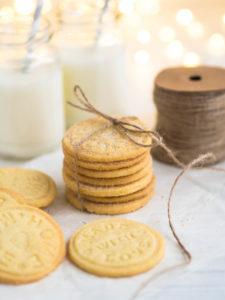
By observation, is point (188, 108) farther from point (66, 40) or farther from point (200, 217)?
point (66, 40)

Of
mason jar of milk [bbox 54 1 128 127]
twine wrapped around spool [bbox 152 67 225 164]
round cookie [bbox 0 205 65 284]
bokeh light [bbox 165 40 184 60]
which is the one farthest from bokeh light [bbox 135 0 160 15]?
round cookie [bbox 0 205 65 284]

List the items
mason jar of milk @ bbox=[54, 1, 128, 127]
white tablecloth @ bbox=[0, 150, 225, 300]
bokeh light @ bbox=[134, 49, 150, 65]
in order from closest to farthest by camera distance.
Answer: white tablecloth @ bbox=[0, 150, 225, 300]
mason jar of milk @ bbox=[54, 1, 128, 127]
bokeh light @ bbox=[134, 49, 150, 65]

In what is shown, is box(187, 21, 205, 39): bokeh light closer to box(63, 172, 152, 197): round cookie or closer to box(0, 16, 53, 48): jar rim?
box(0, 16, 53, 48): jar rim

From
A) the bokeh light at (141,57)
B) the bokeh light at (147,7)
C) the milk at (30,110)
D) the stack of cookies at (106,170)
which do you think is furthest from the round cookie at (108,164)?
the bokeh light at (147,7)

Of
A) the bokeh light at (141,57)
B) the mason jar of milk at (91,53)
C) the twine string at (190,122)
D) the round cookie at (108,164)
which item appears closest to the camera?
the round cookie at (108,164)

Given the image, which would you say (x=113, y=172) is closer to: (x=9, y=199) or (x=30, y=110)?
(x=9, y=199)

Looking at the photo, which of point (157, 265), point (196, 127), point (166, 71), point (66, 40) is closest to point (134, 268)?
point (157, 265)

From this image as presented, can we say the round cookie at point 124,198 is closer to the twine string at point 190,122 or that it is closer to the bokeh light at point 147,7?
the twine string at point 190,122
